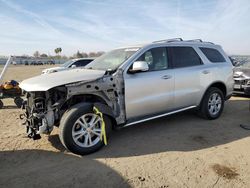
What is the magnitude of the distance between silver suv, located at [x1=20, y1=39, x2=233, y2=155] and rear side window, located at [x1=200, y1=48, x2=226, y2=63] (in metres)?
0.04

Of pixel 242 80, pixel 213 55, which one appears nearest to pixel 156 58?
pixel 213 55

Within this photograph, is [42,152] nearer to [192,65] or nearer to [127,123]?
[127,123]

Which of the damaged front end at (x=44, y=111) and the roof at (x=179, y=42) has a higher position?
the roof at (x=179, y=42)

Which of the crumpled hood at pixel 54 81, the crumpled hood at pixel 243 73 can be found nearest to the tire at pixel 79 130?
the crumpled hood at pixel 54 81

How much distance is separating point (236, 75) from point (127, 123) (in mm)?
6218

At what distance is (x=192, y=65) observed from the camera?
5.53 metres

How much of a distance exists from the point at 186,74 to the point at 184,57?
424 millimetres

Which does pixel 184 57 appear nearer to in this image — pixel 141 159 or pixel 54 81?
pixel 141 159

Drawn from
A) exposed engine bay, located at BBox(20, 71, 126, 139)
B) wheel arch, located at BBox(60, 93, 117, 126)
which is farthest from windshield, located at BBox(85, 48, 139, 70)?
wheel arch, located at BBox(60, 93, 117, 126)

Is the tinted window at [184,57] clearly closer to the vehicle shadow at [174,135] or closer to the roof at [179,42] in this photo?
the roof at [179,42]

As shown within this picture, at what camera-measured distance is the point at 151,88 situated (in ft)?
15.4

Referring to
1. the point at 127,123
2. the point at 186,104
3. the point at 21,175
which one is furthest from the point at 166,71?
the point at 21,175

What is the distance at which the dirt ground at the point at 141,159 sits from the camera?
3.24 meters

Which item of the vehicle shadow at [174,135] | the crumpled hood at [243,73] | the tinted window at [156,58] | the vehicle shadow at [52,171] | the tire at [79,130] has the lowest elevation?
the vehicle shadow at [52,171]
